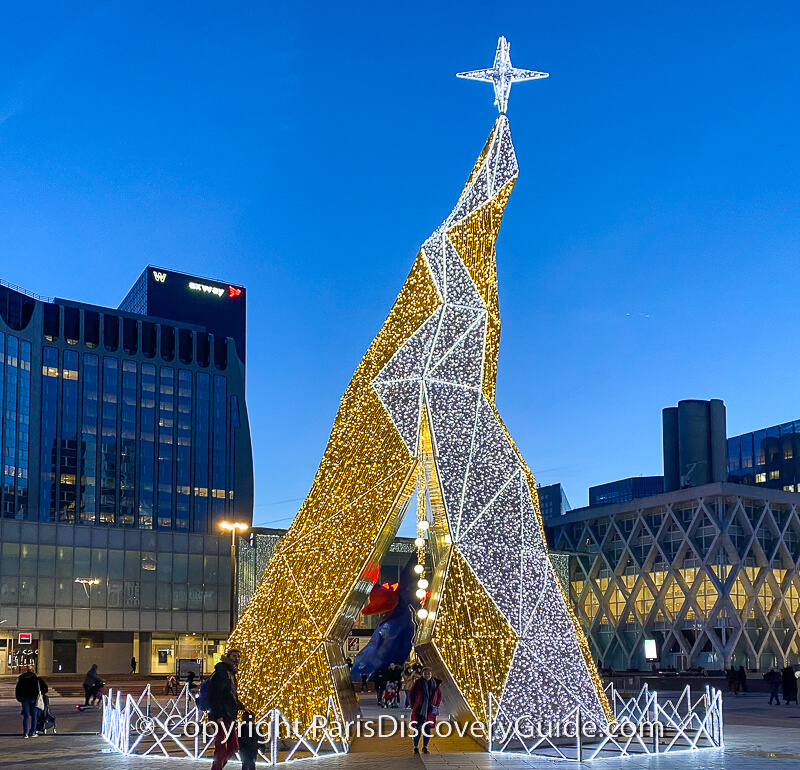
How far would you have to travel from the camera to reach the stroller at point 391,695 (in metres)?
28.9

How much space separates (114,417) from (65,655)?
31789 mm

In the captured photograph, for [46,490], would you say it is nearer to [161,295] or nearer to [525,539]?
[161,295]

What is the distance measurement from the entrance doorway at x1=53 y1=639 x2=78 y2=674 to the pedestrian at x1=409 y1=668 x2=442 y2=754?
56506mm

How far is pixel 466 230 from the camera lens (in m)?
17.2

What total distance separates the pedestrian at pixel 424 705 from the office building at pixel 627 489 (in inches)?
5129

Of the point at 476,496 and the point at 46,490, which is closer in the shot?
the point at 476,496

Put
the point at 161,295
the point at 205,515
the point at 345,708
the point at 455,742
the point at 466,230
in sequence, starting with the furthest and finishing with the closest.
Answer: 1. the point at 161,295
2. the point at 205,515
3. the point at 466,230
4. the point at 455,742
5. the point at 345,708

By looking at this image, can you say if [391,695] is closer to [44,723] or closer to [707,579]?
[44,723]

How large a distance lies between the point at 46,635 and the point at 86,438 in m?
33.8

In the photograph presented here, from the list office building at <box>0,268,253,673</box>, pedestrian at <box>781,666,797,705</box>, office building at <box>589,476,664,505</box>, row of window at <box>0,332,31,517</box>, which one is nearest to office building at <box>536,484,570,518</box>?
office building at <box>589,476,664,505</box>

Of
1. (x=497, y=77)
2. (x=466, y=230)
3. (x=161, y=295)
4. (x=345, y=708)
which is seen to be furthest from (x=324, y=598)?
(x=161, y=295)

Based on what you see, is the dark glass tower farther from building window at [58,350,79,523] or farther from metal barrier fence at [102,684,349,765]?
metal barrier fence at [102,684,349,765]

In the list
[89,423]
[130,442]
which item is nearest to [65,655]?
[89,423]

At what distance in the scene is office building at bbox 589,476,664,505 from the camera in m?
147
